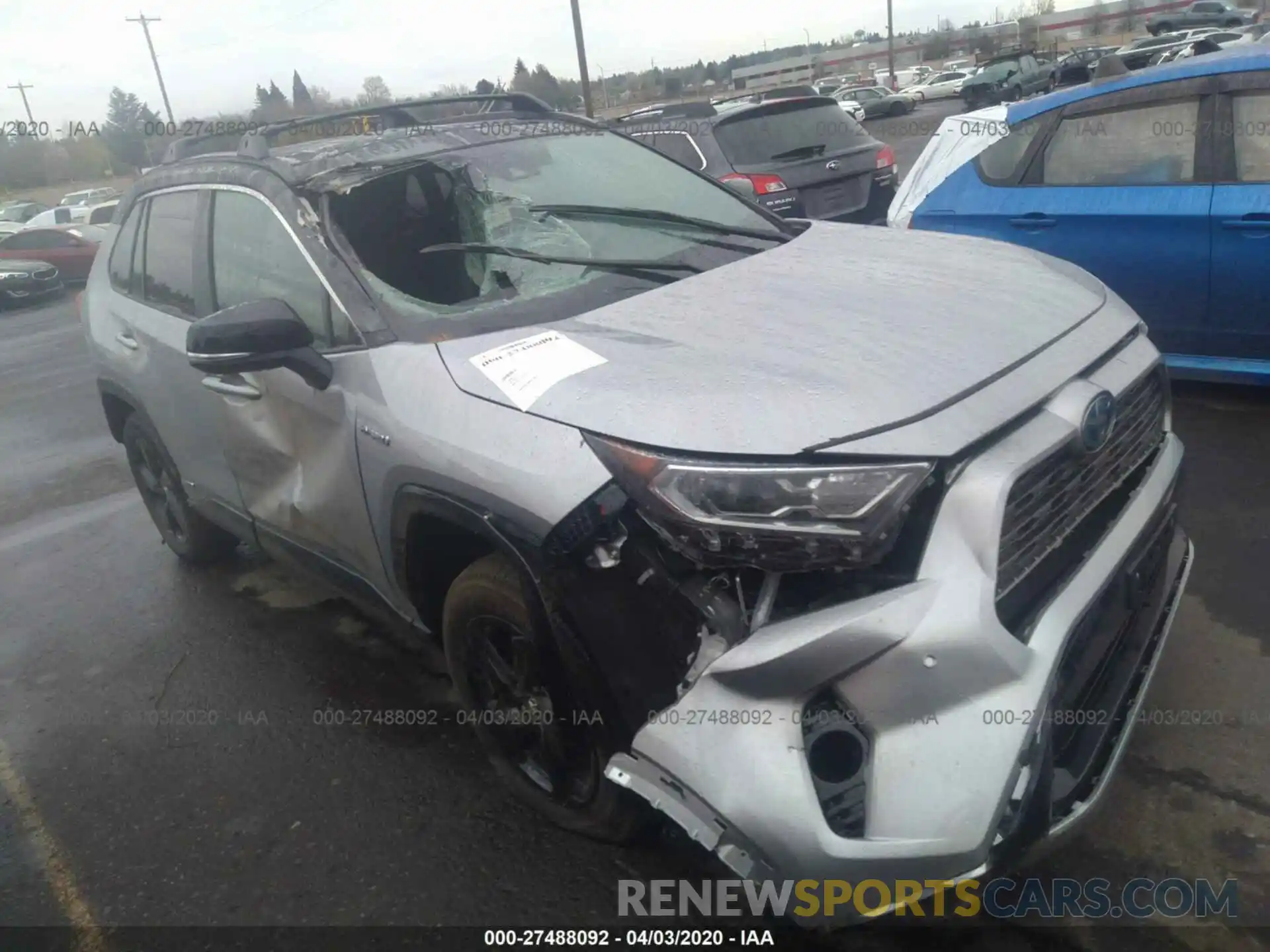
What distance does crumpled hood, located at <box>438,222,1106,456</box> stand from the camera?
2.04 metres

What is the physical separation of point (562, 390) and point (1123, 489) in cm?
141

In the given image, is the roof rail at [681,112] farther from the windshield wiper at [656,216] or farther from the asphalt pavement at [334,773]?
the windshield wiper at [656,216]

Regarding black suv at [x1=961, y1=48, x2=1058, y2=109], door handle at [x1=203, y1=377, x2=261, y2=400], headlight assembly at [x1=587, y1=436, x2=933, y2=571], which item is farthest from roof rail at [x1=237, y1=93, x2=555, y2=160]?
black suv at [x1=961, y1=48, x2=1058, y2=109]

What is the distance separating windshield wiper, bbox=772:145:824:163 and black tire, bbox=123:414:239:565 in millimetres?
5079

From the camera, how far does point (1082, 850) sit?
248cm

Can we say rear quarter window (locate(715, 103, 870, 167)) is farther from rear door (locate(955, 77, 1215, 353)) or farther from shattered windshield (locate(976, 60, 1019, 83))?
shattered windshield (locate(976, 60, 1019, 83))

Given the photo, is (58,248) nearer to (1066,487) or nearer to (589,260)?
(589,260)

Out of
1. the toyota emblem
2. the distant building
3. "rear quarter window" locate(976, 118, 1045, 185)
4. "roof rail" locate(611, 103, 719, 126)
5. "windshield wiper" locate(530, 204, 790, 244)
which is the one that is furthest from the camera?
the distant building

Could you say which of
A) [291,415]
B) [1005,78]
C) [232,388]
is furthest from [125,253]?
[1005,78]

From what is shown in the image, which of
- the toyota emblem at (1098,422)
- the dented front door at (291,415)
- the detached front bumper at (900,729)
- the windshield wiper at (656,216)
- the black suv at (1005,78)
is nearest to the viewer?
the detached front bumper at (900,729)

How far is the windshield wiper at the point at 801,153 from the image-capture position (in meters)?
7.83

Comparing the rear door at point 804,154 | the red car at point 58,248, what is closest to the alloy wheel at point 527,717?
the rear door at point 804,154

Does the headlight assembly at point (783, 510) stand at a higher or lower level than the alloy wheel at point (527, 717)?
higher

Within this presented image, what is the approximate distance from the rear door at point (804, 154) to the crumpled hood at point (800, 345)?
4.86 metres
